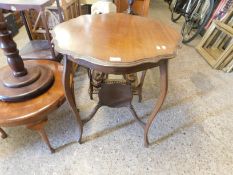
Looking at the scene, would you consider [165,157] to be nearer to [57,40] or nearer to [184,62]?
[57,40]

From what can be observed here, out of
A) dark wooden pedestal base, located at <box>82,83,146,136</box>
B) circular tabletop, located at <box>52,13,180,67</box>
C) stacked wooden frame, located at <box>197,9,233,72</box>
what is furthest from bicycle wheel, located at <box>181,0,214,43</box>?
circular tabletop, located at <box>52,13,180,67</box>

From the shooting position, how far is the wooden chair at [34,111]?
1.06m

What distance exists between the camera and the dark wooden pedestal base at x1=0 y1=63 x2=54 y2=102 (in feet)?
3.78

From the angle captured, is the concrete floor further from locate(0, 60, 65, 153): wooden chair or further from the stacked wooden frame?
the stacked wooden frame

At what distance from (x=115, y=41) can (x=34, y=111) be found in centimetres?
67

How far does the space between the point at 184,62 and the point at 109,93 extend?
1293 millimetres

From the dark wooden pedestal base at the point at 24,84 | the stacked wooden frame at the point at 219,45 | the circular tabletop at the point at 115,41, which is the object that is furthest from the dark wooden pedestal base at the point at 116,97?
the stacked wooden frame at the point at 219,45

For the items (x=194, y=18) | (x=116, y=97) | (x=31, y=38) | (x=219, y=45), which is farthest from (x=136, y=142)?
(x=194, y=18)

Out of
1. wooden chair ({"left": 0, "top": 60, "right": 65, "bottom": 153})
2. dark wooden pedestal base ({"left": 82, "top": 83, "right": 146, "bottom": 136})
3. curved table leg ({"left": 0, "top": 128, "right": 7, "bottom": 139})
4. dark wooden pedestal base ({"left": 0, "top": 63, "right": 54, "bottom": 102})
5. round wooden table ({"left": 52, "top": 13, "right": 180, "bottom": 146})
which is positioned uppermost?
round wooden table ({"left": 52, "top": 13, "right": 180, "bottom": 146})

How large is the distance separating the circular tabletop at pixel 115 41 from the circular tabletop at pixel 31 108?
1.49 ft

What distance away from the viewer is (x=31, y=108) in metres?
1.11

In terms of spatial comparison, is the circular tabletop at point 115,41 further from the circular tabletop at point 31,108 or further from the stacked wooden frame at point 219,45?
the stacked wooden frame at point 219,45

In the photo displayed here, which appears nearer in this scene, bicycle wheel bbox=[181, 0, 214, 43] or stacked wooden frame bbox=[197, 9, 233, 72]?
stacked wooden frame bbox=[197, 9, 233, 72]

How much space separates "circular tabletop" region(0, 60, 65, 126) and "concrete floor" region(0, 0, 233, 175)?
31 centimetres
